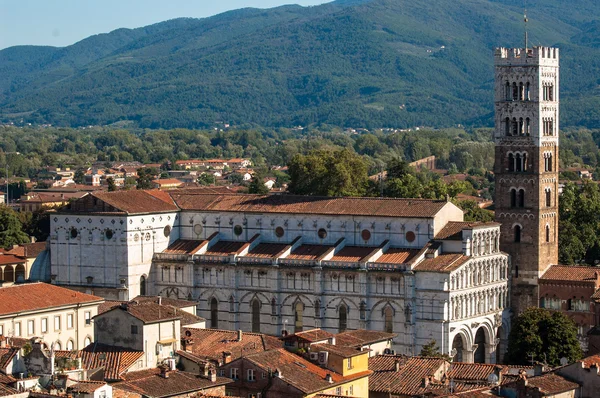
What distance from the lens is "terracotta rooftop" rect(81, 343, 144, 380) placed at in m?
55.8

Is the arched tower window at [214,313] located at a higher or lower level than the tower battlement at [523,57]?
lower

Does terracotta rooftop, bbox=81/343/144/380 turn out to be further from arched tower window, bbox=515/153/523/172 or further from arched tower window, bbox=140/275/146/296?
arched tower window, bbox=515/153/523/172

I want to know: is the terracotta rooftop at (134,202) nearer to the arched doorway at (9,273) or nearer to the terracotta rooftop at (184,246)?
the terracotta rooftop at (184,246)

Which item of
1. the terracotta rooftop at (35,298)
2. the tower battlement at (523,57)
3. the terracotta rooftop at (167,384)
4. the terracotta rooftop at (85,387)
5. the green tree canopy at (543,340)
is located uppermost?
the tower battlement at (523,57)

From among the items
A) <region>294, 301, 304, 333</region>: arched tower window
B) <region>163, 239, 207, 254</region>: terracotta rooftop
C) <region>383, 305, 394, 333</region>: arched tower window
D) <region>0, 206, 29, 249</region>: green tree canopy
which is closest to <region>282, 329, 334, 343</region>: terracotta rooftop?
<region>383, 305, 394, 333</region>: arched tower window

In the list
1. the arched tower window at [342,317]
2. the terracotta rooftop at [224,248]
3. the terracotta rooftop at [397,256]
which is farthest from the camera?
the terracotta rooftop at [224,248]

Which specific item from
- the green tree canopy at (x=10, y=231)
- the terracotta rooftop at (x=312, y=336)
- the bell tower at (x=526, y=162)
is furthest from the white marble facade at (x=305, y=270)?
the green tree canopy at (x=10, y=231)

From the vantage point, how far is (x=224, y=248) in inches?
3492

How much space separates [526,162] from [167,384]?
136ft

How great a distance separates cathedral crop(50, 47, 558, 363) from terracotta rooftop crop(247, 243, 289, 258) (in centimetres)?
13

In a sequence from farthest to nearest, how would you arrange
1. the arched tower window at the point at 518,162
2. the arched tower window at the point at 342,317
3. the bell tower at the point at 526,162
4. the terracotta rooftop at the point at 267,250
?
the arched tower window at the point at 518,162
the bell tower at the point at 526,162
the terracotta rooftop at the point at 267,250
the arched tower window at the point at 342,317

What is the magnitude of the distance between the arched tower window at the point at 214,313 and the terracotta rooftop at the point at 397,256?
10874mm

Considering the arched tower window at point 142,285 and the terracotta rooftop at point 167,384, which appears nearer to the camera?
the terracotta rooftop at point 167,384

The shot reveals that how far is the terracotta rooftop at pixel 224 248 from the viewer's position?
87.9 m
